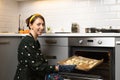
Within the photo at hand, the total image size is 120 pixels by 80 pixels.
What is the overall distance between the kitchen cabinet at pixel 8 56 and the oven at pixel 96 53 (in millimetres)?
853

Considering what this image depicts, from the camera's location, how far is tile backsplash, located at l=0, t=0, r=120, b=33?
3404 mm

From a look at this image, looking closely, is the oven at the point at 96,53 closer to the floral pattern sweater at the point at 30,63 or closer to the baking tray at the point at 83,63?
the baking tray at the point at 83,63

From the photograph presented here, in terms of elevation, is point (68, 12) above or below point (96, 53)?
above

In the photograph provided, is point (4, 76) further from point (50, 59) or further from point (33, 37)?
point (33, 37)

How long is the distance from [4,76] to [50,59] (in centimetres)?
71

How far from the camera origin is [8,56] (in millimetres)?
3330

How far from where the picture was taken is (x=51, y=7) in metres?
3.82

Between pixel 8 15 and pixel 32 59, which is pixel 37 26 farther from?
pixel 8 15

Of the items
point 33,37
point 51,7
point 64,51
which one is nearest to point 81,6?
point 51,7

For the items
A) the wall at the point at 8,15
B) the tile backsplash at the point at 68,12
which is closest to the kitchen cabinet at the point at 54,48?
the tile backsplash at the point at 68,12

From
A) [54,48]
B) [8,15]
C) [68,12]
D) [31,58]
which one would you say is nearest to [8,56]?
[54,48]

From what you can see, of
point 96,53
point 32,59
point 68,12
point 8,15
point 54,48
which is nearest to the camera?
point 32,59

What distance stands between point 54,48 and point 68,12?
0.81 m

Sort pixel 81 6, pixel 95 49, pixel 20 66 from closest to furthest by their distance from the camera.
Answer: pixel 20 66 → pixel 95 49 → pixel 81 6
